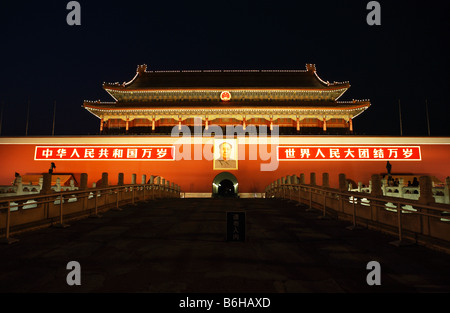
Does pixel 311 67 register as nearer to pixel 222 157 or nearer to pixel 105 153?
pixel 222 157

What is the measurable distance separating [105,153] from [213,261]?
20208 millimetres

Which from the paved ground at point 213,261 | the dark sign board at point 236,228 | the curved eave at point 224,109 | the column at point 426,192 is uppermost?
the curved eave at point 224,109

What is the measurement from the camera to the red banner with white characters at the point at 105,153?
22.4m

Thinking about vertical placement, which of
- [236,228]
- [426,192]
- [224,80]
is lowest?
[236,228]

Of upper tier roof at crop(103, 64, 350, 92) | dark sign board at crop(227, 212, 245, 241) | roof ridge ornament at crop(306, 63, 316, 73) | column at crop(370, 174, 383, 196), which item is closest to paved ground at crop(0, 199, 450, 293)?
dark sign board at crop(227, 212, 245, 241)

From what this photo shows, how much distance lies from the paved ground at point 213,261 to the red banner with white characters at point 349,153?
606 inches

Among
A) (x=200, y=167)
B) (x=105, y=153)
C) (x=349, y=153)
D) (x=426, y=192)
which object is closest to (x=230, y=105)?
(x=200, y=167)

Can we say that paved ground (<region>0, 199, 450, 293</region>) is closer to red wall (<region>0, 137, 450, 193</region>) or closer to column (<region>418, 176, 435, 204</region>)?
column (<region>418, 176, 435, 204</region>)

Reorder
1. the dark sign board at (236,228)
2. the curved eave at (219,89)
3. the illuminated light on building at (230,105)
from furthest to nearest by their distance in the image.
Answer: the curved eave at (219,89) → the illuminated light on building at (230,105) → the dark sign board at (236,228)

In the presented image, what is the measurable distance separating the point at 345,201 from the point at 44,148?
21949 millimetres

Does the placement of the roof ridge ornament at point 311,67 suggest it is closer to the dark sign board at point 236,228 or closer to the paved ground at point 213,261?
the paved ground at point 213,261

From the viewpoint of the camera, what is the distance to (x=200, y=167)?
888 inches

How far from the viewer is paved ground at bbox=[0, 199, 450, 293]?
11.6ft

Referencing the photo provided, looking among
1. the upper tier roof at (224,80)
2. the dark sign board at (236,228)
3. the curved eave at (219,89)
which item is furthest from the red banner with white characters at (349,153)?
the dark sign board at (236,228)
